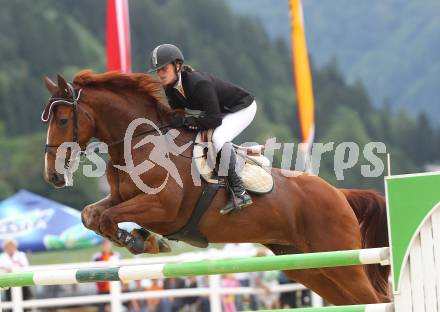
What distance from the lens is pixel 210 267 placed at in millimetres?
4344

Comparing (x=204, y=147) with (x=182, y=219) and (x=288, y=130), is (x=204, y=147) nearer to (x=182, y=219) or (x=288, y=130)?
(x=182, y=219)

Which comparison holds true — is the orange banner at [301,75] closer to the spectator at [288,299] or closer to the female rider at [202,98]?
the spectator at [288,299]

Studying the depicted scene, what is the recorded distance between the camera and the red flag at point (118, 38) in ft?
32.0

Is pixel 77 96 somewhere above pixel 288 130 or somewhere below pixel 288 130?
below

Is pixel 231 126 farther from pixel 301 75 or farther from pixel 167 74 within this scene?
pixel 301 75

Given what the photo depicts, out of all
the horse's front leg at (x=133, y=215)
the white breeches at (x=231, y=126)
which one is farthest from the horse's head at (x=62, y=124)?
the white breeches at (x=231, y=126)

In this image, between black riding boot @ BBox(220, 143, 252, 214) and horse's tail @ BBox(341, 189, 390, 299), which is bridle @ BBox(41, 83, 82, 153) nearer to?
black riding boot @ BBox(220, 143, 252, 214)

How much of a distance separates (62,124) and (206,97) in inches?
38.3

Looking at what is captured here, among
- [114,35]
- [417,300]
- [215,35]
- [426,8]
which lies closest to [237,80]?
[215,35]

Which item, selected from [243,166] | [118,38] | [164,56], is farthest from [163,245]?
[118,38]

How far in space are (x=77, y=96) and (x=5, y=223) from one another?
8.81 meters

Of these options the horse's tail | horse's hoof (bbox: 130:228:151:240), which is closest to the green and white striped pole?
horse's hoof (bbox: 130:228:151:240)

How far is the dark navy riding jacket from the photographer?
6027 mm

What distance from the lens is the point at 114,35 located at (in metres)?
9.93
